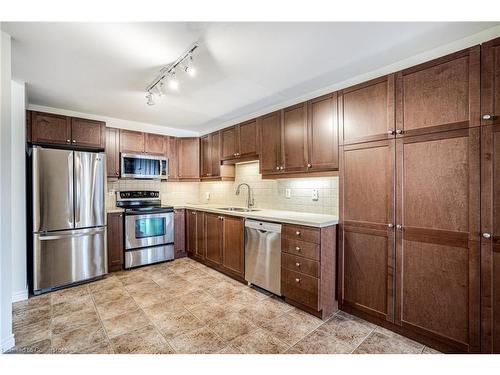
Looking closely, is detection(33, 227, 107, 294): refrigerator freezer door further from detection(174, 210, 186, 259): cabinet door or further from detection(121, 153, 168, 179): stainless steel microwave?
detection(174, 210, 186, 259): cabinet door

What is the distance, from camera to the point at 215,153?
4176 mm

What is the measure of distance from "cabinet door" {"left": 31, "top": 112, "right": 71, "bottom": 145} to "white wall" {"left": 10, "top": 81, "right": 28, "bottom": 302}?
0.32 meters

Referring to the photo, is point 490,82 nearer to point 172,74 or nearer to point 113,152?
point 172,74

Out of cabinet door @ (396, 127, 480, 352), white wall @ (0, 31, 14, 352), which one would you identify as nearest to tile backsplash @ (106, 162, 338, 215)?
cabinet door @ (396, 127, 480, 352)

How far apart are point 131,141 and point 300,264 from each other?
10.8 ft

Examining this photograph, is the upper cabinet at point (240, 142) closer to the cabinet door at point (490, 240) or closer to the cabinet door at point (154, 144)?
the cabinet door at point (154, 144)

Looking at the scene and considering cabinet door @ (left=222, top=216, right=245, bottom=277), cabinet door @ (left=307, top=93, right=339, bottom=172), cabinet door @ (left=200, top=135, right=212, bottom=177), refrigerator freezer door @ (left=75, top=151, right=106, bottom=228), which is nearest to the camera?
cabinet door @ (left=307, top=93, right=339, bottom=172)

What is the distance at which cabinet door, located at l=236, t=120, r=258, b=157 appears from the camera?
11.1 feet

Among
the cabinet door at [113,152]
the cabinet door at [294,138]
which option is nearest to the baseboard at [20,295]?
the cabinet door at [113,152]

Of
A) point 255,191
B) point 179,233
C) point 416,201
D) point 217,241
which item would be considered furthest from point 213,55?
point 179,233
